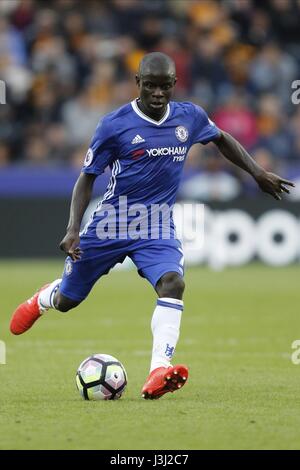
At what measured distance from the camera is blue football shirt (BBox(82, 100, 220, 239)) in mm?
8078

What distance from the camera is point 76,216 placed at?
797 cm

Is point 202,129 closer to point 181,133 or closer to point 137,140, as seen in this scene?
point 181,133

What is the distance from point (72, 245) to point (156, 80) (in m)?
1.24

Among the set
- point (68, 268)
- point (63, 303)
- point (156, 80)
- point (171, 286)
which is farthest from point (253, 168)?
point (63, 303)

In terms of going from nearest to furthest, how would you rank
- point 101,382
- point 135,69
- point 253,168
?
point 101,382
point 253,168
point 135,69

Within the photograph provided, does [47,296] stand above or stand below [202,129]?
below

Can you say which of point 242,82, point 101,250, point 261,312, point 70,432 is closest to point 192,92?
point 242,82

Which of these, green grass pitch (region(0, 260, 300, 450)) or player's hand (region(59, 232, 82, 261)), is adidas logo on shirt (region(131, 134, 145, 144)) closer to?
player's hand (region(59, 232, 82, 261))

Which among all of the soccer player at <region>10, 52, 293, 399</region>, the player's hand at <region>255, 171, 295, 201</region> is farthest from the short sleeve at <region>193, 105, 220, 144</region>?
the player's hand at <region>255, 171, 295, 201</region>

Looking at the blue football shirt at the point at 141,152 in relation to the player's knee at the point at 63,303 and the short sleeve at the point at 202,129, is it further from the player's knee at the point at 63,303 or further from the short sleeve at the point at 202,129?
the player's knee at the point at 63,303

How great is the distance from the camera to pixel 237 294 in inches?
613
